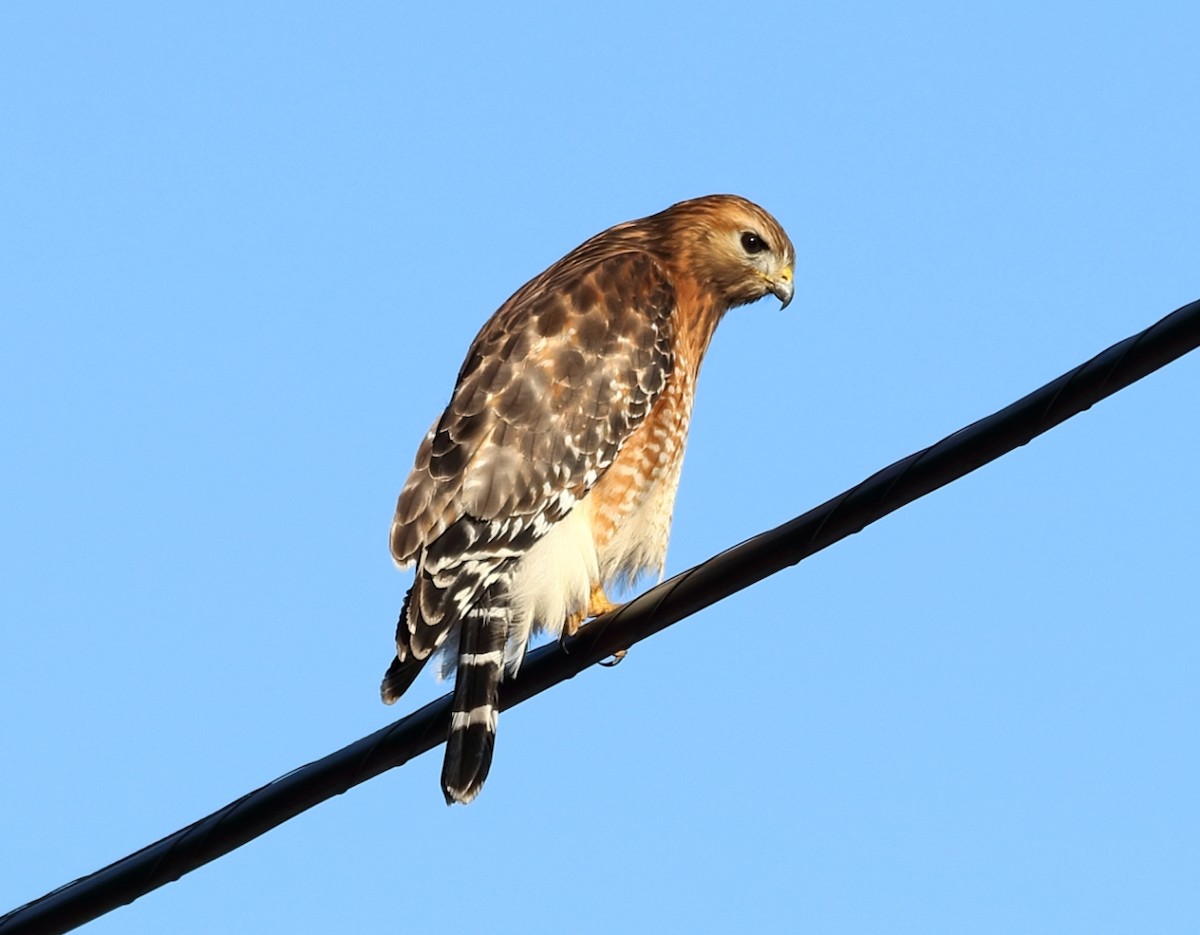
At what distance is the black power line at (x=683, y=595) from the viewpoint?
3.89m

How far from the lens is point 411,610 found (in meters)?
5.96

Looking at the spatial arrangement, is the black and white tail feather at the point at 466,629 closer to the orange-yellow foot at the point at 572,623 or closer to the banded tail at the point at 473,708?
the banded tail at the point at 473,708

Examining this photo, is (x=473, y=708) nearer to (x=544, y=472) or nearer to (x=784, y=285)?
(x=544, y=472)

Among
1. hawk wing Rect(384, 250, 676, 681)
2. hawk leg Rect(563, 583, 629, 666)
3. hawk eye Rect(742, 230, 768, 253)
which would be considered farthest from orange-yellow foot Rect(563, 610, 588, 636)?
hawk eye Rect(742, 230, 768, 253)

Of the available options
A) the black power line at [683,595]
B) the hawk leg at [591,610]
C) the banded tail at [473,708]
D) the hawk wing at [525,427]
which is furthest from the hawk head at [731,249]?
the black power line at [683,595]

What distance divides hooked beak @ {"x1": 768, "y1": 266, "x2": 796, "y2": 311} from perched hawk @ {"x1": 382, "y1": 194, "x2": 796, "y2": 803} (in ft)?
1.17

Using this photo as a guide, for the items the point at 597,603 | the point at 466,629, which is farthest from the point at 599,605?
the point at 466,629

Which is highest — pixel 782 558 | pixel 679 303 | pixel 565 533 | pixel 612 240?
pixel 612 240

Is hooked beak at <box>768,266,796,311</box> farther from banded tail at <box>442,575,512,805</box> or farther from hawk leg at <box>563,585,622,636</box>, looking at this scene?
banded tail at <box>442,575,512,805</box>

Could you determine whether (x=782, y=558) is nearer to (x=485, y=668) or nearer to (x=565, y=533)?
(x=485, y=668)

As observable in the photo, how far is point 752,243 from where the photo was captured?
306 inches

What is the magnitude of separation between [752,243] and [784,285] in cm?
22

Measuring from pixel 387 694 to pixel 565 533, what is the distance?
91cm

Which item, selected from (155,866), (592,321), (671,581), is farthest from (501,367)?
(155,866)
